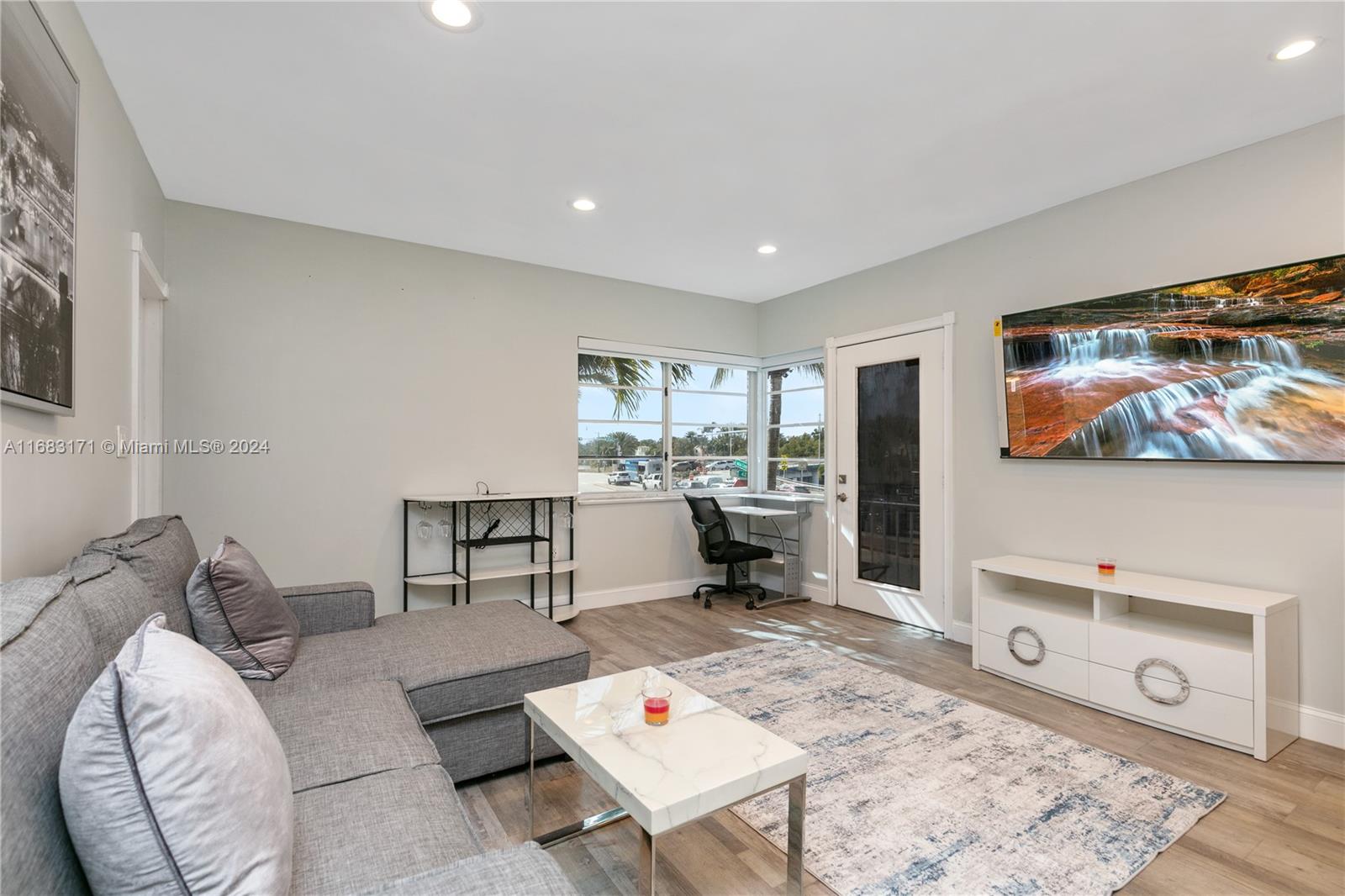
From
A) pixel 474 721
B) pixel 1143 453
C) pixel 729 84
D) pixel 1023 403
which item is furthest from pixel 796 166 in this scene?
pixel 474 721

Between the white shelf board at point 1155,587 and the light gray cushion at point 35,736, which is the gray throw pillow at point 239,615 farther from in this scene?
the white shelf board at point 1155,587

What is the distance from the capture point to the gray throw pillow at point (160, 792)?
2.73 feet

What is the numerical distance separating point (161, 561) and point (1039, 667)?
378cm

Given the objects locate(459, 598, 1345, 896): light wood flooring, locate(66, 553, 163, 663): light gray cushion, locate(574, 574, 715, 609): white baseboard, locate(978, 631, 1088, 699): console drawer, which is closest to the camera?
locate(66, 553, 163, 663): light gray cushion

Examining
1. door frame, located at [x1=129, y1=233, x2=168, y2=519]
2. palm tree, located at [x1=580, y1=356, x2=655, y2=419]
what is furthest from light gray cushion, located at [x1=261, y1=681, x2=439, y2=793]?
palm tree, located at [x1=580, y1=356, x2=655, y2=419]

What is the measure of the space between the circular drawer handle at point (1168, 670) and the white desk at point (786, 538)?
2581 millimetres

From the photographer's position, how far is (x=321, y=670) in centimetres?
217

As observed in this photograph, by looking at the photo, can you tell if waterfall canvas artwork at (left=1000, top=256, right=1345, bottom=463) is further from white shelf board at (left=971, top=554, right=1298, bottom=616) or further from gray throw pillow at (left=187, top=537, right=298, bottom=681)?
gray throw pillow at (left=187, top=537, right=298, bottom=681)

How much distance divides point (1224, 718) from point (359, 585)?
373 centimetres

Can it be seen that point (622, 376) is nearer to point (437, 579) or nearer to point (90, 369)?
point (437, 579)

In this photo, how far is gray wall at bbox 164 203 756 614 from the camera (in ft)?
11.7

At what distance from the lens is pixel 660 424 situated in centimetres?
541

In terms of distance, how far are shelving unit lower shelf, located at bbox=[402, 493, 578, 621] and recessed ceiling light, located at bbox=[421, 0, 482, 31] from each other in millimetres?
2579

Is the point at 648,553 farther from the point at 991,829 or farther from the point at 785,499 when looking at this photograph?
the point at 991,829
